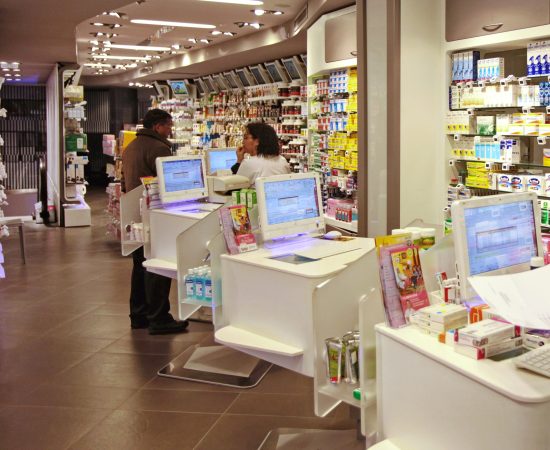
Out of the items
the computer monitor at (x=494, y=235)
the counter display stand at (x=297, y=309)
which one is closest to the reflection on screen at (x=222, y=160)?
the counter display stand at (x=297, y=309)

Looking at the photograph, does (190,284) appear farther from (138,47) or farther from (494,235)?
(138,47)

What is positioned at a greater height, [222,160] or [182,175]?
[222,160]

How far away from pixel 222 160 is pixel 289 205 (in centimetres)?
357

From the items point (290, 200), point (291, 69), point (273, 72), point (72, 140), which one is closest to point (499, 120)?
point (290, 200)

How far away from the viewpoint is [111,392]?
4.77m

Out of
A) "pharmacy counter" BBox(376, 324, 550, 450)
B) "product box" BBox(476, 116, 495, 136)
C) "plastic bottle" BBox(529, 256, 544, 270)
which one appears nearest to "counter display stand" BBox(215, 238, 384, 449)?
"pharmacy counter" BBox(376, 324, 550, 450)

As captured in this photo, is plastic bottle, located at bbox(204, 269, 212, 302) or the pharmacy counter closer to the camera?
the pharmacy counter

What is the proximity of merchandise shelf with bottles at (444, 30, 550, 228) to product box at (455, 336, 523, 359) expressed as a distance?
11.3 feet

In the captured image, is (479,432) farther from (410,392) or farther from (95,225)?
(95,225)

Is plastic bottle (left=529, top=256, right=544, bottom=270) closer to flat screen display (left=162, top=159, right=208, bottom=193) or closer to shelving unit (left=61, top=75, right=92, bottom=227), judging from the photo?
flat screen display (left=162, top=159, right=208, bottom=193)

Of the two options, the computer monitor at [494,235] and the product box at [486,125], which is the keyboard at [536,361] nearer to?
the computer monitor at [494,235]

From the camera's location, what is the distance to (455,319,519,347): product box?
2289 millimetres

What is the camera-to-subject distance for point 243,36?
12.0m

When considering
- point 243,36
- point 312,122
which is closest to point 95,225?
point 243,36
